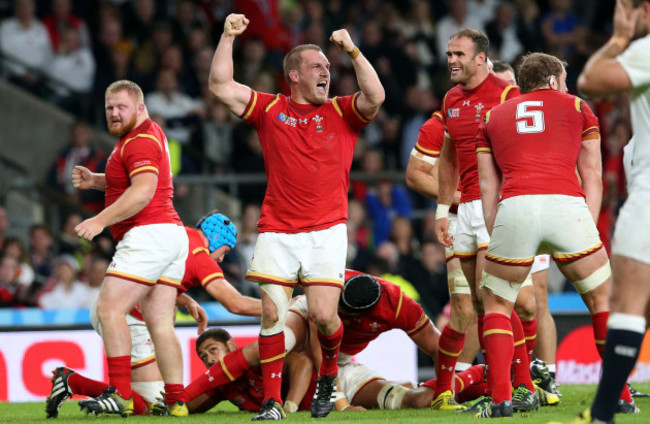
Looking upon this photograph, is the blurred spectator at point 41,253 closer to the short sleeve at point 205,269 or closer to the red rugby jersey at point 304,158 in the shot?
the short sleeve at point 205,269

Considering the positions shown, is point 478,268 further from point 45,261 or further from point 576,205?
point 45,261

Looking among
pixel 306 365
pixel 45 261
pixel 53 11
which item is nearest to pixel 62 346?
pixel 45 261

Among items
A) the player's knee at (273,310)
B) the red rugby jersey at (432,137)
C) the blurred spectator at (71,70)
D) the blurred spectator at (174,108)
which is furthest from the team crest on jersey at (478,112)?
the blurred spectator at (71,70)

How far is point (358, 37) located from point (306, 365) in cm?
1043

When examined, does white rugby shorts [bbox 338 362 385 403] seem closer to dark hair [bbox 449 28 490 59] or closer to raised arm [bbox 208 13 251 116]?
raised arm [bbox 208 13 251 116]

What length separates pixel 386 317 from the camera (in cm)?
782

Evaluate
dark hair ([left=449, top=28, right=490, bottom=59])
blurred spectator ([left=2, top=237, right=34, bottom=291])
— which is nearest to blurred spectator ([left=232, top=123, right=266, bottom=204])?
blurred spectator ([left=2, top=237, right=34, bottom=291])

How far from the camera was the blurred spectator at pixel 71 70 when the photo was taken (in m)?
15.1

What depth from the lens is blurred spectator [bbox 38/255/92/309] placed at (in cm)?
1205

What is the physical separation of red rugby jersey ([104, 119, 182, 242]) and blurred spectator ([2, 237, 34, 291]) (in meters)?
5.00

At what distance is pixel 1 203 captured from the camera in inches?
535

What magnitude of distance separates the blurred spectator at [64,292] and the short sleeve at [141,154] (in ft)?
16.7

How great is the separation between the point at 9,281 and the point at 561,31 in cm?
1041

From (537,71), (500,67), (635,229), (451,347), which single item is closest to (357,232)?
(500,67)
